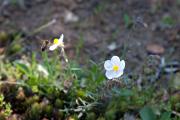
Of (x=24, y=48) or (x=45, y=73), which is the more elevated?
(x=24, y=48)

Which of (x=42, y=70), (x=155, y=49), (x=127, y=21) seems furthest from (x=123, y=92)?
(x=127, y=21)

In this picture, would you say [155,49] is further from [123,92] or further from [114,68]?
[114,68]

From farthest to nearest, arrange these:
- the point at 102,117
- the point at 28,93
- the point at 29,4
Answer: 1. the point at 29,4
2. the point at 28,93
3. the point at 102,117

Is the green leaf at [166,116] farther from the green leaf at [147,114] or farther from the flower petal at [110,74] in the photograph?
the flower petal at [110,74]

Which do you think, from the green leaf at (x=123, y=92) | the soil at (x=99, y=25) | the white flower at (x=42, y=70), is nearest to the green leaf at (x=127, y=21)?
the soil at (x=99, y=25)

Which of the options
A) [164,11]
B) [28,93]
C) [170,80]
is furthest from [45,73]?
[164,11]

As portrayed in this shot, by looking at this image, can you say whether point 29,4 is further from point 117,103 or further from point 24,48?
point 117,103
